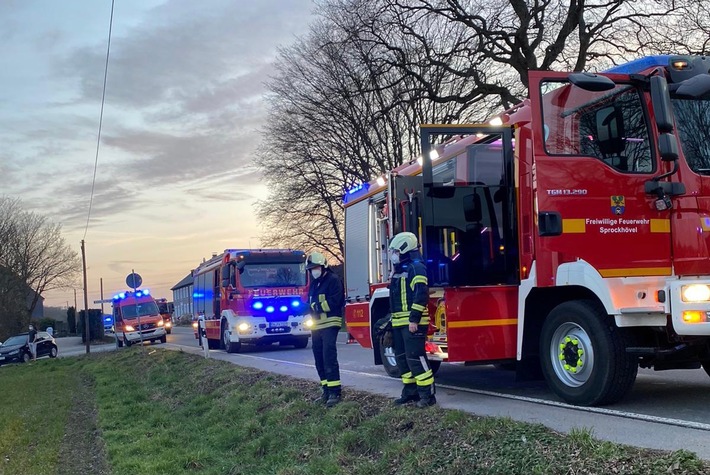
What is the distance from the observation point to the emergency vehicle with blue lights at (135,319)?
3331 cm

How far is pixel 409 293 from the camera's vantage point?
23.9 ft

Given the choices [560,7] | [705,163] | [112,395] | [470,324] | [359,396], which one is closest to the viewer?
[705,163]

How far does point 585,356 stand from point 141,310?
31357 millimetres

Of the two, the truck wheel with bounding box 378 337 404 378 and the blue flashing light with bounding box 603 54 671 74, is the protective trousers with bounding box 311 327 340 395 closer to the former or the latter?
the truck wheel with bounding box 378 337 404 378

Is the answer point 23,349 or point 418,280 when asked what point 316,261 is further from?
point 23,349

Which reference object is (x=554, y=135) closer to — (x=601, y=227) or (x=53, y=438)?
(x=601, y=227)

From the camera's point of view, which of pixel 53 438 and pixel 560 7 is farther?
pixel 560 7

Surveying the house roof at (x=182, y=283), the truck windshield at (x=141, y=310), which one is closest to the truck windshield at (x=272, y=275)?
the truck windshield at (x=141, y=310)

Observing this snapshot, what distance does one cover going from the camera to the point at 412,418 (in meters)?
6.72

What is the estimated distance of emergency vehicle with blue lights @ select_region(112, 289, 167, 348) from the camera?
33312 mm

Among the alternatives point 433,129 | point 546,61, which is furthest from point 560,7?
point 433,129

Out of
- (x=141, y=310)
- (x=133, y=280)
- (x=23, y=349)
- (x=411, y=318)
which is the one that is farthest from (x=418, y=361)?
(x=23, y=349)

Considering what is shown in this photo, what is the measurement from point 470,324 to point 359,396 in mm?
1783

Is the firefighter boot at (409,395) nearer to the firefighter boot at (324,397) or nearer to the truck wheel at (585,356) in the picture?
the firefighter boot at (324,397)
